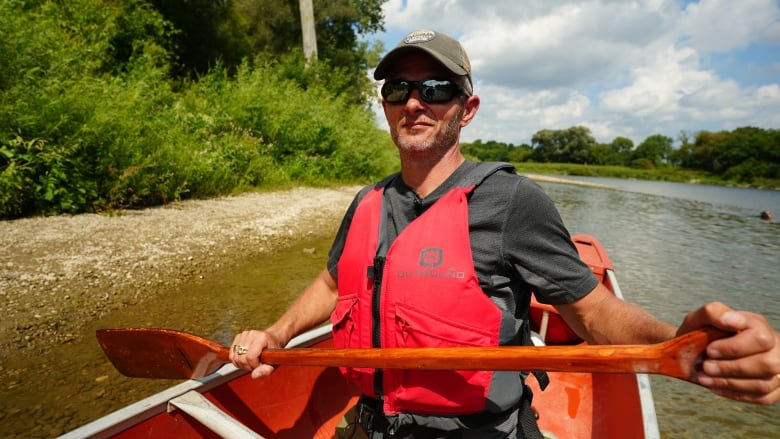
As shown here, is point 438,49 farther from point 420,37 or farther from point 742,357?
point 742,357

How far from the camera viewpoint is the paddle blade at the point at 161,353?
2.12 meters

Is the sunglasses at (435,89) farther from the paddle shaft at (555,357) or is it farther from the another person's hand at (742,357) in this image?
the another person's hand at (742,357)

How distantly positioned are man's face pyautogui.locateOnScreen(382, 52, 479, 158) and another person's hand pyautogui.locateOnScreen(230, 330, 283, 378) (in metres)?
1.00

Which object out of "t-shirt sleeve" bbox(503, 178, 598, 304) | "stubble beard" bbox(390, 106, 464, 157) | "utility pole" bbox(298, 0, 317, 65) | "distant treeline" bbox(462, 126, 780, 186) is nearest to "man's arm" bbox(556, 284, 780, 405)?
"t-shirt sleeve" bbox(503, 178, 598, 304)

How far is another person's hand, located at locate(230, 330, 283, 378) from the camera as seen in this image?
1.84 m

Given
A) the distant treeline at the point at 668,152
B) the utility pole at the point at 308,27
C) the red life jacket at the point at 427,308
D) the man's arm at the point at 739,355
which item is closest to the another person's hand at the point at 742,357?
the man's arm at the point at 739,355

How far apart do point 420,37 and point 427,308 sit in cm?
106

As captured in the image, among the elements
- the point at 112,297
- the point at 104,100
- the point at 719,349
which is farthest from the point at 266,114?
the point at 719,349

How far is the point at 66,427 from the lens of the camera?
8.75ft

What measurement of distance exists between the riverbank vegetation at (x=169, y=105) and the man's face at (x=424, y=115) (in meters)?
5.42

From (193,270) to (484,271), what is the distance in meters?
4.65

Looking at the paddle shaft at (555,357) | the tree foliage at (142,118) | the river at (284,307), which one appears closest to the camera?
the paddle shaft at (555,357)

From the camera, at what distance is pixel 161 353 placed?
228 centimetres

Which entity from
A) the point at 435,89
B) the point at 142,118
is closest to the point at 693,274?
the point at 435,89
